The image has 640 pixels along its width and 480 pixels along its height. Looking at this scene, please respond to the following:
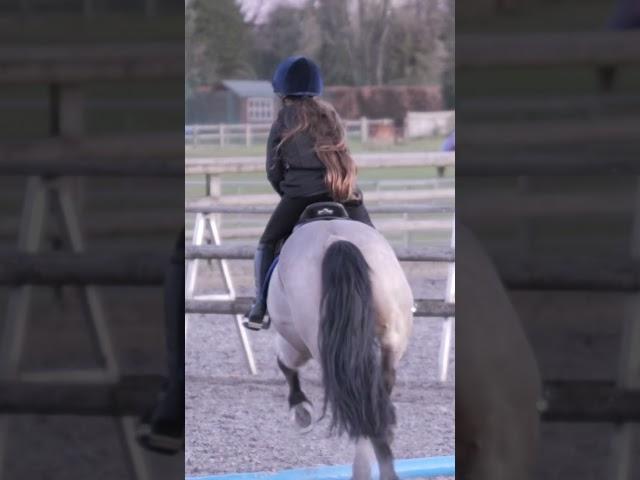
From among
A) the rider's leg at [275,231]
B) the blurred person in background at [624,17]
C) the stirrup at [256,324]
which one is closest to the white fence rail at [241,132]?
the rider's leg at [275,231]

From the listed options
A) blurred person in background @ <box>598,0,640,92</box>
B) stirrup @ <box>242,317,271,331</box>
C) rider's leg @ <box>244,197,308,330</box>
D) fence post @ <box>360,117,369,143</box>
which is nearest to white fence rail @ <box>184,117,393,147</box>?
fence post @ <box>360,117,369,143</box>

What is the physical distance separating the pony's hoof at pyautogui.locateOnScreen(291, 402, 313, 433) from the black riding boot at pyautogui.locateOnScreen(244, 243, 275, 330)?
137mm

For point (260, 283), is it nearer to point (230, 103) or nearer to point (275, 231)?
point (275, 231)

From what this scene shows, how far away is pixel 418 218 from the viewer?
5.50 feet

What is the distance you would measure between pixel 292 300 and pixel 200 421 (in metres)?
0.24

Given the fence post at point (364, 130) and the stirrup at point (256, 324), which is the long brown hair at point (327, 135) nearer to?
the fence post at point (364, 130)

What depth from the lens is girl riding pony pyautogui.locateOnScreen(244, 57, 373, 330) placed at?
168 cm

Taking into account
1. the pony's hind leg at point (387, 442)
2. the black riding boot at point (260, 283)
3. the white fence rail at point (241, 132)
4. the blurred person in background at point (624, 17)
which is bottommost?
the pony's hind leg at point (387, 442)

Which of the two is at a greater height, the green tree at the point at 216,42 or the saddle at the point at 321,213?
the green tree at the point at 216,42

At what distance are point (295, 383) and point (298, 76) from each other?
1.57 ft

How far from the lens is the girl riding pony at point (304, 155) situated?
1679 mm

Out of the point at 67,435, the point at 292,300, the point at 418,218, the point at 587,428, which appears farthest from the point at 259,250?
the point at 587,428

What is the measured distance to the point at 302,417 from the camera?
1.72m

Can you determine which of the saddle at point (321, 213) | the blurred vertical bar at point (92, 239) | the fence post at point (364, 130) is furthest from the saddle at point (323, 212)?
the blurred vertical bar at point (92, 239)
